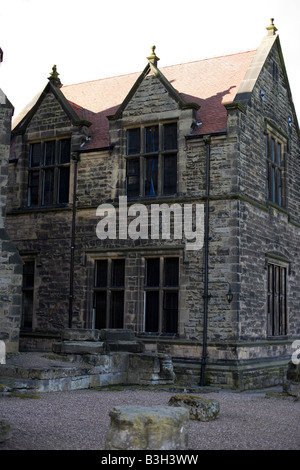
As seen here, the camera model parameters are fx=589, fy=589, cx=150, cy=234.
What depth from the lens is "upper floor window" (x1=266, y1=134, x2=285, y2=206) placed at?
1723cm

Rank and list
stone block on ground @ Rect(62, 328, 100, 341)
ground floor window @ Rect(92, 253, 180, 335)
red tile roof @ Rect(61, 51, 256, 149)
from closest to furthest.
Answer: stone block on ground @ Rect(62, 328, 100, 341) → ground floor window @ Rect(92, 253, 180, 335) → red tile roof @ Rect(61, 51, 256, 149)

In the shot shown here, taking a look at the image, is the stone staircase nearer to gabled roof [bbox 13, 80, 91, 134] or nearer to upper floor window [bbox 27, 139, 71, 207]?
upper floor window [bbox 27, 139, 71, 207]

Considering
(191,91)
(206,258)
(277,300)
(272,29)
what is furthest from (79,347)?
(272,29)

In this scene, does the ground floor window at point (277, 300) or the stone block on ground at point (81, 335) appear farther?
the ground floor window at point (277, 300)

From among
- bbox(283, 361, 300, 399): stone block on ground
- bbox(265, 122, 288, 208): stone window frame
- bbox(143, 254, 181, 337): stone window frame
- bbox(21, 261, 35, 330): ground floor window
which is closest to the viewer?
bbox(283, 361, 300, 399): stone block on ground

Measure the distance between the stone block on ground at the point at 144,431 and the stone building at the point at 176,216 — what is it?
27.3 feet

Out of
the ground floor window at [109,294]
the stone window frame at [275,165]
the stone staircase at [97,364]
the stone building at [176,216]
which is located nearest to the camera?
the stone staircase at [97,364]

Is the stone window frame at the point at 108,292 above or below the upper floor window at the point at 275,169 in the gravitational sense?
below

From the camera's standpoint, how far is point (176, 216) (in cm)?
1539

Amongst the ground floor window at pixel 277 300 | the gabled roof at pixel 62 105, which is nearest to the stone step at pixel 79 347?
the ground floor window at pixel 277 300

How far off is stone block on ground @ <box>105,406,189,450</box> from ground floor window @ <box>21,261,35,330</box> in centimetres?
1166

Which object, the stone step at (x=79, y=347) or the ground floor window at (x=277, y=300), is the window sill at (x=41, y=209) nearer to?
the stone step at (x=79, y=347)

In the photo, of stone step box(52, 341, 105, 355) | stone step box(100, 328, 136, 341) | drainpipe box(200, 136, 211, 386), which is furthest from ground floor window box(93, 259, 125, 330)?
stone step box(52, 341, 105, 355)

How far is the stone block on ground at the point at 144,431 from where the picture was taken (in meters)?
5.92
